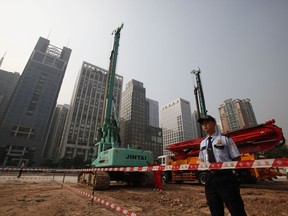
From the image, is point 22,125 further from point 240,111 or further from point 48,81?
point 240,111

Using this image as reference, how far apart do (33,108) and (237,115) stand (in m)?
105

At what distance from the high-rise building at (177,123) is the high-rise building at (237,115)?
35512 millimetres

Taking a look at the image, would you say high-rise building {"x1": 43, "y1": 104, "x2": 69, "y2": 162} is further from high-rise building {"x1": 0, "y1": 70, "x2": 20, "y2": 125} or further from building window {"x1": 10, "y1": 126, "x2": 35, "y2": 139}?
high-rise building {"x1": 0, "y1": 70, "x2": 20, "y2": 125}

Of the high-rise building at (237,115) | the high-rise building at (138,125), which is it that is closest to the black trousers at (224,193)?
the high-rise building at (237,115)

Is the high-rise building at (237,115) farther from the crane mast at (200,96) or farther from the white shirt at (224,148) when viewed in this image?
the white shirt at (224,148)

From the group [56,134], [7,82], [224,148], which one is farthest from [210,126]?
[7,82]

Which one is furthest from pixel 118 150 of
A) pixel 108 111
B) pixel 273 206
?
pixel 273 206

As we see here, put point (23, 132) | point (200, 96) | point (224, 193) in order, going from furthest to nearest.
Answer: point (23, 132)
point (200, 96)
point (224, 193)

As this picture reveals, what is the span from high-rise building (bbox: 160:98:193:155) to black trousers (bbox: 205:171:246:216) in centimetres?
11798

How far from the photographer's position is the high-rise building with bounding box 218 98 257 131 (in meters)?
84.3

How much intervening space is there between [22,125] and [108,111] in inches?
3063

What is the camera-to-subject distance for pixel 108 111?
13.8 metres

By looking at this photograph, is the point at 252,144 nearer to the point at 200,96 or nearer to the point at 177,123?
the point at 200,96

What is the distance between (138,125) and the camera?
384 feet
